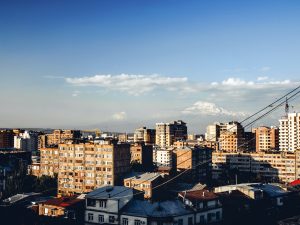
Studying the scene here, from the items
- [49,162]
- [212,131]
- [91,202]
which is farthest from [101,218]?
[212,131]

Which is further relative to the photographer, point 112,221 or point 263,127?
→ point 263,127

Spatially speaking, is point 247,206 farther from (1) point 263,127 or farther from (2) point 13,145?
(2) point 13,145

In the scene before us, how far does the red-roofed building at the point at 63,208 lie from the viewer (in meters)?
27.2

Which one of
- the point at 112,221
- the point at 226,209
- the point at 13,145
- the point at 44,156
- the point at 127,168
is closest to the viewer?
the point at 112,221

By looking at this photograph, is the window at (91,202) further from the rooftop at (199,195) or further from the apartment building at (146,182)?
the apartment building at (146,182)

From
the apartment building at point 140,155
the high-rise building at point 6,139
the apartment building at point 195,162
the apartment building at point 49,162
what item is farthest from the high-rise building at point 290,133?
the high-rise building at point 6,139

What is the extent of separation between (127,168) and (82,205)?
13.1 m

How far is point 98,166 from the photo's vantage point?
39250 millimetres

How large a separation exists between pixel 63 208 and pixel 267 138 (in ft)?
204

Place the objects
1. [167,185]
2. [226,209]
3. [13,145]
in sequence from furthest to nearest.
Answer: [13,145] → [167,185] → [226,209]

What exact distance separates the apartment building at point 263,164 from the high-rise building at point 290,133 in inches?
752

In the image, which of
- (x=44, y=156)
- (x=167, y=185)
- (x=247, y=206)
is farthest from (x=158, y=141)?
(x=247, y=206)

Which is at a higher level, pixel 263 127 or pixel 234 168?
pixel 263 127

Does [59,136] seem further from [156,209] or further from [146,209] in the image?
[156,209]
